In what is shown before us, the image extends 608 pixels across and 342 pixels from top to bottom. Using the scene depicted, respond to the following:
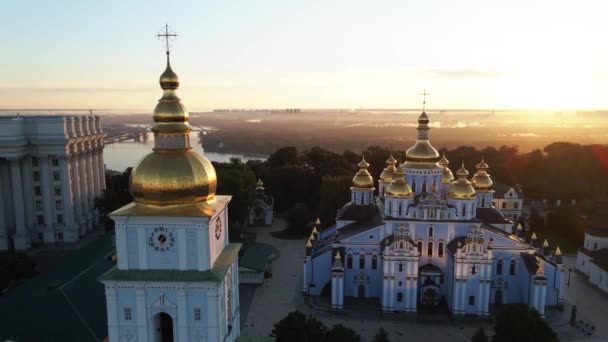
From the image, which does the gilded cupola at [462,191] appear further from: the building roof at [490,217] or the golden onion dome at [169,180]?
the golden onion dome at [169,180]

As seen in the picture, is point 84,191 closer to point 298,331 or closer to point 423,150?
point 423,150

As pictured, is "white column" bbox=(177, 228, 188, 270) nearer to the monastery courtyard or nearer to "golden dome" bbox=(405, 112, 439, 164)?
the monastery courtyard

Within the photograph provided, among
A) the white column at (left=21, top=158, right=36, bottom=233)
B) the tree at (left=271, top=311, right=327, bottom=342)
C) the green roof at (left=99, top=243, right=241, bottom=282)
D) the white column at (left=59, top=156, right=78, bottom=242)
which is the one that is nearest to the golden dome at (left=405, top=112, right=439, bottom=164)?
the tree at (left=271, top=311, right=327, bottom=342)

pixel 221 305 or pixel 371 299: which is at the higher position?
pixel 221 305

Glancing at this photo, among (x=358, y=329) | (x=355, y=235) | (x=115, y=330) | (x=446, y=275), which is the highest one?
(x=115, y=330)

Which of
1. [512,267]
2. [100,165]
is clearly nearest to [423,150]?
[512,267]

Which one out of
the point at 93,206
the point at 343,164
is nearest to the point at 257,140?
the point at 343,164

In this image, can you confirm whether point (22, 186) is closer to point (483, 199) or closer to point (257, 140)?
point (483, 199)
